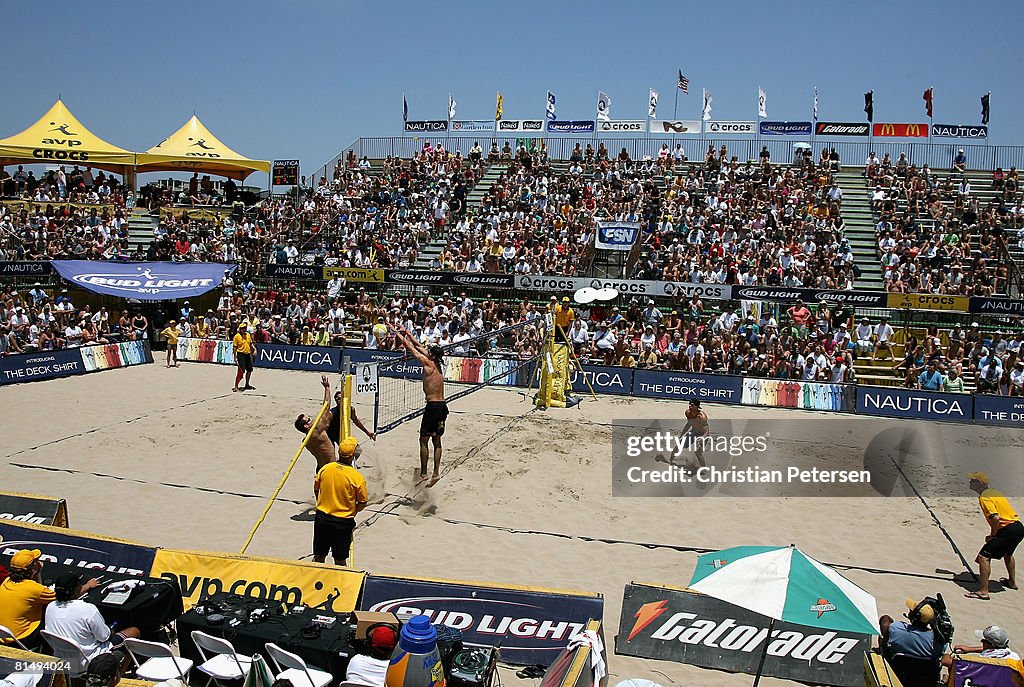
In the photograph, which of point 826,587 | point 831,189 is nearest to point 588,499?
point 826,587

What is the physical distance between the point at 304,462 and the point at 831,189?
22.1 m

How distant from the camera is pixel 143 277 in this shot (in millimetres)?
24766

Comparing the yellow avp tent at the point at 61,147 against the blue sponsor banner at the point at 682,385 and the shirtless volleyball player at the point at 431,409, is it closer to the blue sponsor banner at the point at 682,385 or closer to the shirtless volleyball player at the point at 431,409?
the blue sponsor banner at the point at 682,385

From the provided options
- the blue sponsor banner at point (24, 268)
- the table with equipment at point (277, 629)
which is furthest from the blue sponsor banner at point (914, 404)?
the blue sponsor banner at point (24, 268)

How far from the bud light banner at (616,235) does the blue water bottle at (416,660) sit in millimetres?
21388

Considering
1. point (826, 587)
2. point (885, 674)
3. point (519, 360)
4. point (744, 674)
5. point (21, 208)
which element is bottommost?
point (744, 674)

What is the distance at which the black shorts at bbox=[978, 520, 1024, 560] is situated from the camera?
8062 millimetres

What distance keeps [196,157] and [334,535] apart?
2754 centimetres

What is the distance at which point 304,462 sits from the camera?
40.5 feet

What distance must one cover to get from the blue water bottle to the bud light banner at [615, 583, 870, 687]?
2.36 meters

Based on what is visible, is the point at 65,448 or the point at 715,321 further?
the point at 715,321

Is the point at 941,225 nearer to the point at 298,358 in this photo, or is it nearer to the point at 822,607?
the point at 298,358

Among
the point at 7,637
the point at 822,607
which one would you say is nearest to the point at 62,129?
the point at 7,637

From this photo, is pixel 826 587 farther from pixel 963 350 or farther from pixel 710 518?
pixel 963 350
